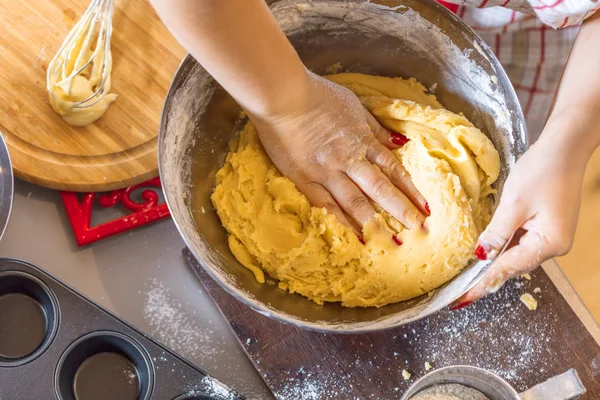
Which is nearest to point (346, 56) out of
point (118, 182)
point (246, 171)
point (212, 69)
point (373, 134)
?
point (373, 134)

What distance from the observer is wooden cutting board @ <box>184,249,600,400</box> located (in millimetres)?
1186

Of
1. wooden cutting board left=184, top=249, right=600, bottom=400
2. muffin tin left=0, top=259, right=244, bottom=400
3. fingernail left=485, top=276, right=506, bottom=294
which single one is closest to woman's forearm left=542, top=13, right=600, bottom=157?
fingernail left=485, top=276, right=506, bottom=294

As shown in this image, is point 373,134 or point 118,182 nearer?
point 373,134

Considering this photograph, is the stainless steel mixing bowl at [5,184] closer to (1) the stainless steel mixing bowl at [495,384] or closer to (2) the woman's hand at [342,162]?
(2) the woman's hand at [342,162]

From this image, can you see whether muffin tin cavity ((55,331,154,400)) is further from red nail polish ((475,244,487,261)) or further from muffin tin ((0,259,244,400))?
red nail polish ((475,244,487,261))

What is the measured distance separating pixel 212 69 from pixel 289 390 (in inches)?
25.3

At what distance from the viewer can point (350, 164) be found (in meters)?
1.15

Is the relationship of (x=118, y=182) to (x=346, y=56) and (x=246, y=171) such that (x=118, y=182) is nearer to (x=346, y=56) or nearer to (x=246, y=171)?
(x=246, y=171)

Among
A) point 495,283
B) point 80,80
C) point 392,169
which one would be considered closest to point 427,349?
point 495,283

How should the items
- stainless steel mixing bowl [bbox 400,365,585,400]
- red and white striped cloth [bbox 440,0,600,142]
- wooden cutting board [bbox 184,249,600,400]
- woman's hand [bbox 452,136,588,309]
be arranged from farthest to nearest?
red and white striped cloth [bbox 440,0,600,142]
wooden cutting board [bbox 184,249,600,400]
stainless steel mixing bowl [bbox 400,365,585,400]
woman's hand [bbox 452,136,588,309]

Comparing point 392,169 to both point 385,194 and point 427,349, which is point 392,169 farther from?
point 427,349

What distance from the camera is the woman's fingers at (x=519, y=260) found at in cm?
96

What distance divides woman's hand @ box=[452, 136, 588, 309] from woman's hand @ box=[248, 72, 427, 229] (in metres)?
0.18

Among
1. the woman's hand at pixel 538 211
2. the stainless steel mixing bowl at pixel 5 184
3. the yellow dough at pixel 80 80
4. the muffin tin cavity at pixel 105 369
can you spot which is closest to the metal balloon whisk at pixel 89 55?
the yellow dough at pixel 80 80
